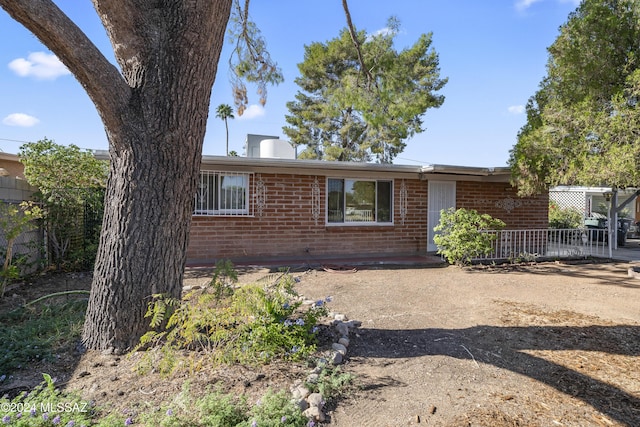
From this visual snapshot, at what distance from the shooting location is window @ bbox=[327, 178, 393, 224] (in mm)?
10438

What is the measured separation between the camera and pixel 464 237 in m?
8.73

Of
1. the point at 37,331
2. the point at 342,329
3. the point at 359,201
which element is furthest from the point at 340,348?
the point at 359,201

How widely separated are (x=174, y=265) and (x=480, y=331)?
11.4 ft

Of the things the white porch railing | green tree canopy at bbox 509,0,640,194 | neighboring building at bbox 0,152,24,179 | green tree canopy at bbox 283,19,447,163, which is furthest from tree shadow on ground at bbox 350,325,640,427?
neighboring building at bbox 0,152,24,179

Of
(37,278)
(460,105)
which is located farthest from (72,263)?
(460,105)

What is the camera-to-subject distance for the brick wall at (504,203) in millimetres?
11625

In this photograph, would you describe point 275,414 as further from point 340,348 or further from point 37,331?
point 37,331

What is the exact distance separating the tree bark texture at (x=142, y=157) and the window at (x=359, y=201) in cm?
710

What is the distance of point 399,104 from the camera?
1084 centimetres

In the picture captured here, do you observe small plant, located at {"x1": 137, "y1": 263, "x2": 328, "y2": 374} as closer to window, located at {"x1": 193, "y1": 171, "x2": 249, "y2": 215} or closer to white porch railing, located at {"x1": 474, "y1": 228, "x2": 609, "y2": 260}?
window, located at {"x1": 193, "y1": 171, "x2": 249, "y2": 215}

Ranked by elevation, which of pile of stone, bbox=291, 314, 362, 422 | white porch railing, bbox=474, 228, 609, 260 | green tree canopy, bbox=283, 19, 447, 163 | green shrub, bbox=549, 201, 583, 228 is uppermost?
green tree canopy, bbox=283, 19, 447, 163

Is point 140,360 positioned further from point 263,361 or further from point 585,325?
point 585,325

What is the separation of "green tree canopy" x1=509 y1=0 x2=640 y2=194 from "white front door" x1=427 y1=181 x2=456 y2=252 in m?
2.68

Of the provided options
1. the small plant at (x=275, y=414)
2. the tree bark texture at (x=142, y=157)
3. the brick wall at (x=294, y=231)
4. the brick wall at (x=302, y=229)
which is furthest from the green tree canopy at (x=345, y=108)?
the small plant at (x=275, y=414)
